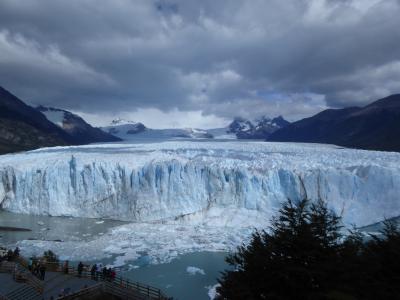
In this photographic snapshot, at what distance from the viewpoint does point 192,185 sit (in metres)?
24.9

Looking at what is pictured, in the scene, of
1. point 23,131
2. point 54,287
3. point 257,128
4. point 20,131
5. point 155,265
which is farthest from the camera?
point 257,128

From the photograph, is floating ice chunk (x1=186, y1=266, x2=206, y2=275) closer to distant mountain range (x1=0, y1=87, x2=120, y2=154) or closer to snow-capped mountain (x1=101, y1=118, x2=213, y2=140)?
distant mountain range (x1=0, y1=87, x2=120, y2=154)

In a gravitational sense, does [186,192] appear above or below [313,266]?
below

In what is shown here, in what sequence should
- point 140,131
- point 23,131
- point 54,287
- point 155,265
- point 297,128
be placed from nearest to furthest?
point 54,287
point 155,265
point 23,131
point 297,128
point 140,131

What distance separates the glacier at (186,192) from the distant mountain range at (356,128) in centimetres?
5299

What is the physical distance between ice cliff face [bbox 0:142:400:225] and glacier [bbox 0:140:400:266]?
0.20ft

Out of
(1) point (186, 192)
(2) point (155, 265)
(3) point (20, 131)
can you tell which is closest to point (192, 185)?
(1) point (186, 192)

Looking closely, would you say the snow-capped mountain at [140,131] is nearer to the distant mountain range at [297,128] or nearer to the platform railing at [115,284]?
the distant mountain range at [297,128]

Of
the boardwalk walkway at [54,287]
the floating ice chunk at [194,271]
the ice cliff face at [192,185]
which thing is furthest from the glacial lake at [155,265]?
the boardwalk walkway at [54,287]

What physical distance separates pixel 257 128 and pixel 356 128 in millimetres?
83653

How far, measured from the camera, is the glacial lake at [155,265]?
47.0 ft

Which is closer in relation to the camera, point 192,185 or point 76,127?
point 192,185

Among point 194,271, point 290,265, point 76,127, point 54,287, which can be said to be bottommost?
point 194,271

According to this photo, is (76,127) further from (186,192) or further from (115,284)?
(115,284)
